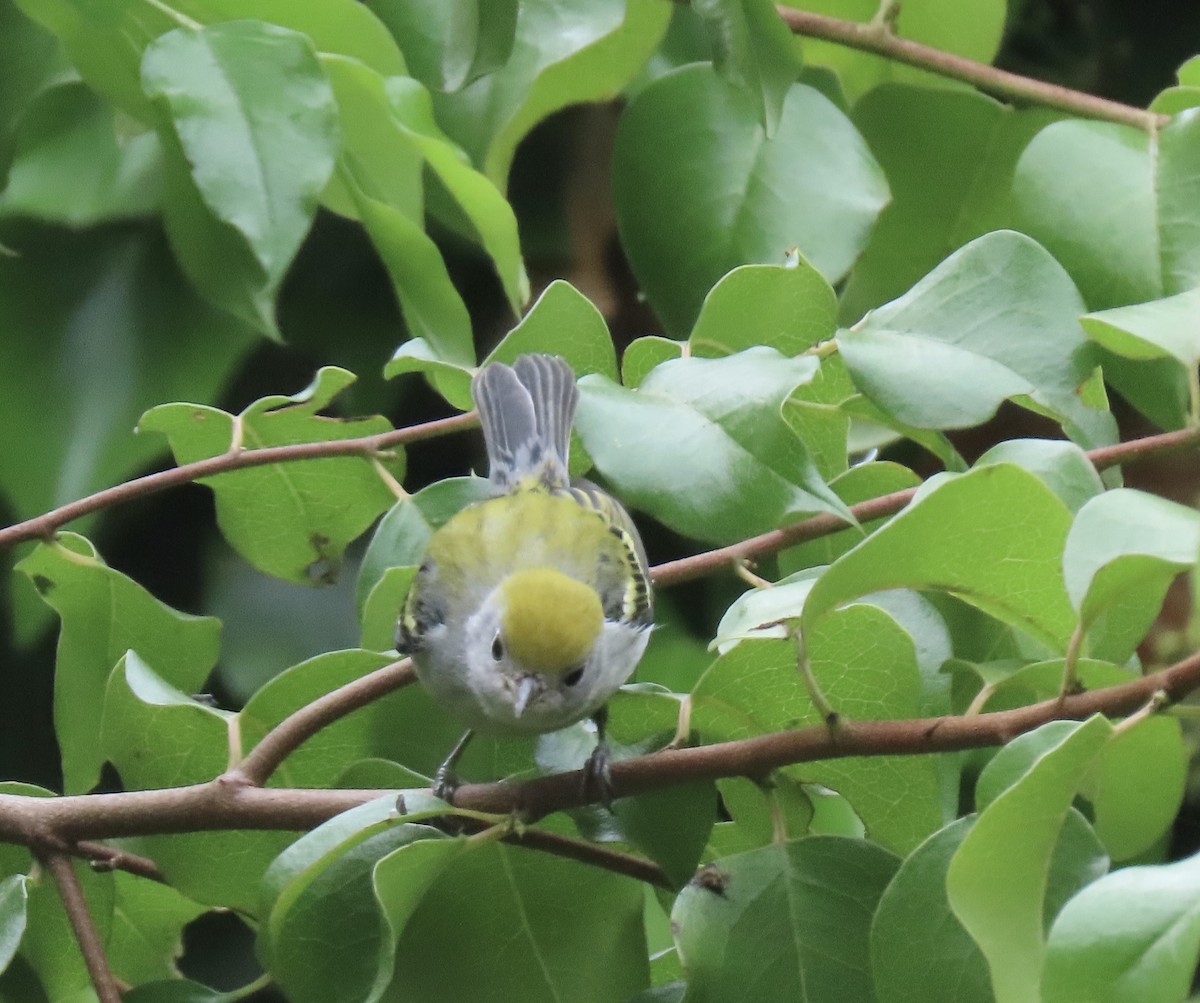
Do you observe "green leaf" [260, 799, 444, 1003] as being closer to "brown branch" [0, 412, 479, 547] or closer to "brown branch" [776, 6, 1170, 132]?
"brown branch" [0, 412, 479, 547]

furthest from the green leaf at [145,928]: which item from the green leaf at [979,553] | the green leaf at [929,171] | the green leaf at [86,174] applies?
the green leaf at [86,174]

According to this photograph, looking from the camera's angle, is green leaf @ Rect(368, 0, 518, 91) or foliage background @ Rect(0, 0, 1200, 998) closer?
green leaf @ Rect(368, 0, 518, 91)

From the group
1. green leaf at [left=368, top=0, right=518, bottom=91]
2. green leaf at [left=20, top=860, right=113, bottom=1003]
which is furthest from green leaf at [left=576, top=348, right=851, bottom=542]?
green leaf at [left=20, top=860, right=113, bottom=1003]

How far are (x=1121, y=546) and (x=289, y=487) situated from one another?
0.72m

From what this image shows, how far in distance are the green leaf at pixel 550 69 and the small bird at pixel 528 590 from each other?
249mm

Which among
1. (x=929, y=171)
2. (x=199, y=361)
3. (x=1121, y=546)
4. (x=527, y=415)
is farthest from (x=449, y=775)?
(x=199, y=361)

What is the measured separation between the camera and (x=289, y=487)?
3.92 feet

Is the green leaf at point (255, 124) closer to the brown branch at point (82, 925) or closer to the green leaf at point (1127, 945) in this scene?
the brown branch at point (82, 925)

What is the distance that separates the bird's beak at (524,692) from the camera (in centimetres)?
113

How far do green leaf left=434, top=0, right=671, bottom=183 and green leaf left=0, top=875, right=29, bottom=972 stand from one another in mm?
A: 698

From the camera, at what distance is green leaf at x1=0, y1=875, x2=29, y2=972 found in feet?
3.00

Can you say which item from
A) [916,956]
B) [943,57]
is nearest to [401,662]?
[916,956]

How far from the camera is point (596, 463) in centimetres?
82

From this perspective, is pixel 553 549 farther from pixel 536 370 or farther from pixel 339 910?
pixel 339 910
